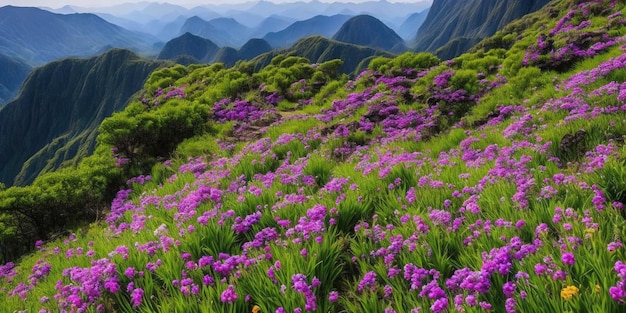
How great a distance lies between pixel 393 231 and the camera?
4.58 m

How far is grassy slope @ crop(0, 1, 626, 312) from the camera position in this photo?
3283 mm

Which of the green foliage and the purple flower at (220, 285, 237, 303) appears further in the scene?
the green foliage

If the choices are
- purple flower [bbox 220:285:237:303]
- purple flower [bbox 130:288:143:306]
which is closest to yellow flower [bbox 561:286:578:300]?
purple flower [bbox 220:285:237:303]

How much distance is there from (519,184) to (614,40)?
12.6 meters

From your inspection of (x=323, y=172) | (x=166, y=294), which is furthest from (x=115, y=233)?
(x=323, y=172)

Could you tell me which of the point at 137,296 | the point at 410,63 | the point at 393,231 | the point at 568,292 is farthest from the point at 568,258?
the point at 410,63

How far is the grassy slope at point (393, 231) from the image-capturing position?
328 cm

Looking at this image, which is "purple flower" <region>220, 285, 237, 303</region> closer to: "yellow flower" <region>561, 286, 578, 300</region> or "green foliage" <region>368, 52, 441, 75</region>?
"yellow flower" <region>561, 286, 578, 300</region>

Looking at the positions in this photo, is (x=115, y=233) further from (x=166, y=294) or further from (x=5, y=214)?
(x=5, y=214)

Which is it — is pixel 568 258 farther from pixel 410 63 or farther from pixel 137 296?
pixel 410 63

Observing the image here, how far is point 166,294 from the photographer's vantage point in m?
4.33

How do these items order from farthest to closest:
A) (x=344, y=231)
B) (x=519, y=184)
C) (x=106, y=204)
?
(x=106, y=204)
(x=344, y=231)
(x=519, y=184)

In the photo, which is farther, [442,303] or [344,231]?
[344,231]

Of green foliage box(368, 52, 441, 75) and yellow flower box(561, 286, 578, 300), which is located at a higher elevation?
yellow flower box(561, 286, 578, 300)
